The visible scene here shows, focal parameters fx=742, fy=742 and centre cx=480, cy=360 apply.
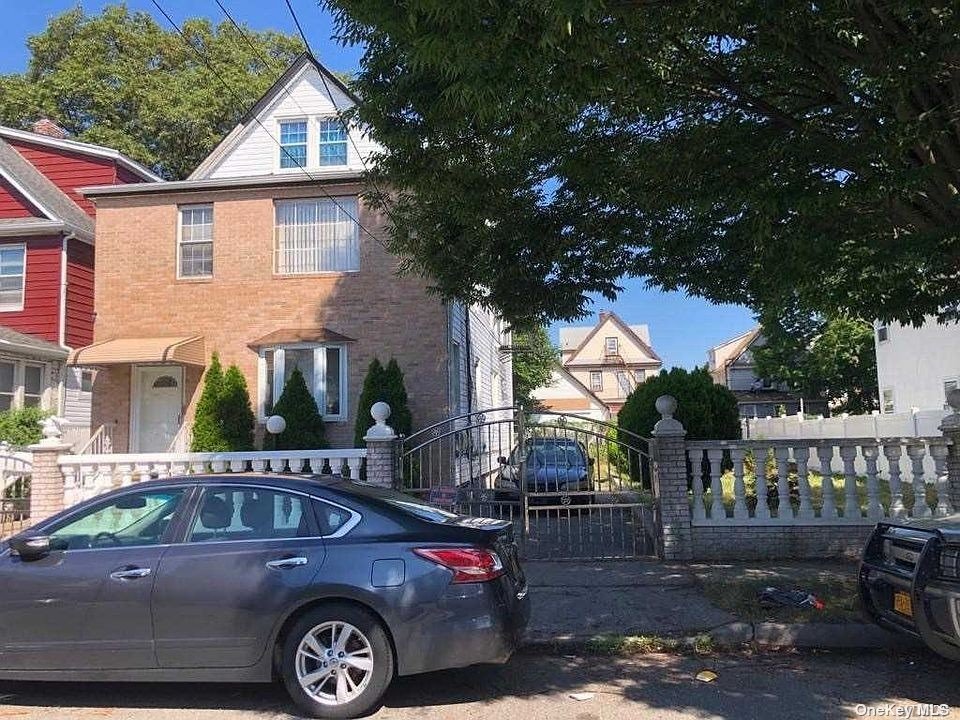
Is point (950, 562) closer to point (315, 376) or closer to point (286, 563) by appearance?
point (286, 563)

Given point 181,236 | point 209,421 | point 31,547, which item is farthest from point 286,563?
point 181,236

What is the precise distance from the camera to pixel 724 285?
904cm

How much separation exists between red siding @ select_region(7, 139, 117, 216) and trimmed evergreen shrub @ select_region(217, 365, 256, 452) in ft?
28.5

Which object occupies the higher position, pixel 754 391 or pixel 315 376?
pixel 754 391

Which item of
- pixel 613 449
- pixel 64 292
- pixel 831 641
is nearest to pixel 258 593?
pixel 831 641

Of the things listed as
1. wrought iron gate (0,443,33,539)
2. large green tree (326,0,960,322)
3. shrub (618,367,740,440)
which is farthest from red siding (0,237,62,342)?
shrub (618,367,740,440)

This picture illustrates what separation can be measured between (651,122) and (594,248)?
1.98 meters

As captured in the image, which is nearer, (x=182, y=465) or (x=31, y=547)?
(x=31, y=547)

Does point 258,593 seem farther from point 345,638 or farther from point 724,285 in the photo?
point 724,285

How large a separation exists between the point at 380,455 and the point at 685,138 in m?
4.90

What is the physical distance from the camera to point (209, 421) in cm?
1370

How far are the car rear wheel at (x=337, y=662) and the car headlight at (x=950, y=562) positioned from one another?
341 cm

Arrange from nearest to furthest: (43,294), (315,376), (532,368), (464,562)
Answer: (464,562) → (315,376) → (43,294) → (532,368)

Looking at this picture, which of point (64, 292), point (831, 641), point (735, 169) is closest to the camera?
point (831, 641)
